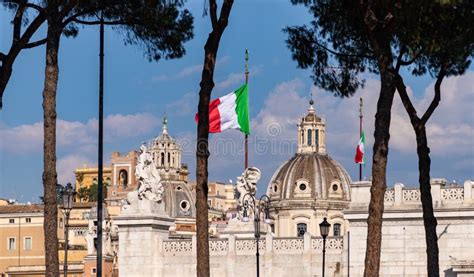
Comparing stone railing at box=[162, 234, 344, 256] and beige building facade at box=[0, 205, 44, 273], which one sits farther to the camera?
beige building facade at box=[0, 205, 44, 273]

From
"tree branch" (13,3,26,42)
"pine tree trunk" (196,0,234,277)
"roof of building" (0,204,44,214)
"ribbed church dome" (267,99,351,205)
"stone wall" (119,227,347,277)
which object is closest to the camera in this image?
"pine tree trunk" (196,0,234,277)

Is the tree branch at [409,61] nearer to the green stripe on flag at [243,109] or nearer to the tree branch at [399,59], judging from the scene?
the tree branch at [399,59]

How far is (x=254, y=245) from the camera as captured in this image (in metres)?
38.7

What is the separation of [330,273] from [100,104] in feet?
49.4

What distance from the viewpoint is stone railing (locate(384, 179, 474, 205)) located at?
34197 mm

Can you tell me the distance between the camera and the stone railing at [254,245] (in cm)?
3778

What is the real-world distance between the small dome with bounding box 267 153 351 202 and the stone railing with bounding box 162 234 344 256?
61770 mm

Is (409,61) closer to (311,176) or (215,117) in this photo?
(215,117)

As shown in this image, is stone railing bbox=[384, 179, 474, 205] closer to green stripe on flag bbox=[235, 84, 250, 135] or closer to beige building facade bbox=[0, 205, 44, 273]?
green stripe on flag bbox=[235, 84, 250, 135]

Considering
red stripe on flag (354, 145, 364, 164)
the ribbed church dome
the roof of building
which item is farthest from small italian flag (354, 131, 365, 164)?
the ribbed church dome

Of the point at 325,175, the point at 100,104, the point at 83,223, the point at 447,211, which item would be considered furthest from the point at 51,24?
the point at 325,175

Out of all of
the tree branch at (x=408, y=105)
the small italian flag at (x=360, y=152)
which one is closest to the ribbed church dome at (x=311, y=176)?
the small italian flag at (x=360, y=152)

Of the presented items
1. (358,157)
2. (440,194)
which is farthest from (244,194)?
(358,157)

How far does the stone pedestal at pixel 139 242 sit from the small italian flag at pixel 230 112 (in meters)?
3.58
